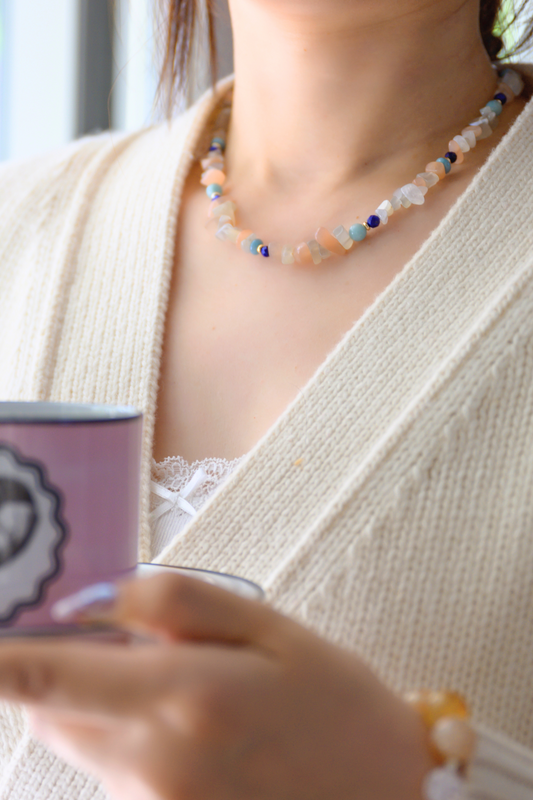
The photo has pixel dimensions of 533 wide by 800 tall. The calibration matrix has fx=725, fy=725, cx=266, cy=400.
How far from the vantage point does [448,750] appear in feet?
1.16

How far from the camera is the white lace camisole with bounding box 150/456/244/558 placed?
0.61m

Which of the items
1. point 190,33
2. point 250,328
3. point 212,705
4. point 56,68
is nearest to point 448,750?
point 212,705

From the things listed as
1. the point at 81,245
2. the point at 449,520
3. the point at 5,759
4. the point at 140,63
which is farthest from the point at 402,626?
the point at 140,63

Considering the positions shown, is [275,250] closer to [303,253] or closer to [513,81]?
[303,253]

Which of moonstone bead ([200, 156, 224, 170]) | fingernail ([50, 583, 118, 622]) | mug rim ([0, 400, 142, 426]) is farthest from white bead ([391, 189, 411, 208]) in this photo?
fingernail ([50, 583, 118, 622])

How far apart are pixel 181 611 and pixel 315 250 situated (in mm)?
487

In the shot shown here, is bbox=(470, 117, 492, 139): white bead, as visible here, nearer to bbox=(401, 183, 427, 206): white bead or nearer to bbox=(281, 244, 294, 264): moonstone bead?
bbox=(401, 183, 427, 206): white bead

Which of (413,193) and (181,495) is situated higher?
(413,193)

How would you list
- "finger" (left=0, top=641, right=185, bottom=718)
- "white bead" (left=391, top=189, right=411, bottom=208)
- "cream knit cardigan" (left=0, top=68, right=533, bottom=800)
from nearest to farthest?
"finger" (left=0, top=641, right=185, bottom=718), "cream knit cardigan" (left=0, top=68, right=533, bottom=800), "white bead" (left=391, top=189, right=411, bottom=208)

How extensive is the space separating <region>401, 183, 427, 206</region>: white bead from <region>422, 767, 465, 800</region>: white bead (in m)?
0.53

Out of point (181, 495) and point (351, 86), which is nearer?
point (181, 495)

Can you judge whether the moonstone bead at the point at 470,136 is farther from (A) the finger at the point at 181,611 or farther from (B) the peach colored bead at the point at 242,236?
(A) the finger at the point at 181,611

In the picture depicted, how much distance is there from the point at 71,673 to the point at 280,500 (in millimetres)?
310

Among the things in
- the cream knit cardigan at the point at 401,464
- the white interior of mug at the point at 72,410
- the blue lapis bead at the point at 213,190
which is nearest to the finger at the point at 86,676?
the white interior of mug at the point at 72,410
